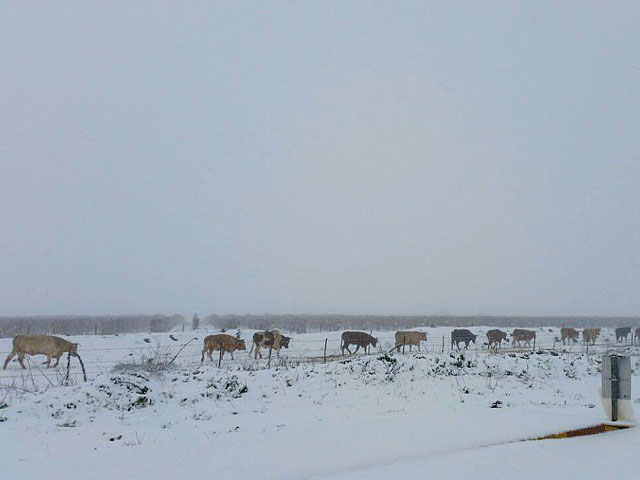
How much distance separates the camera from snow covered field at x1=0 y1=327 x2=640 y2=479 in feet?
18.4

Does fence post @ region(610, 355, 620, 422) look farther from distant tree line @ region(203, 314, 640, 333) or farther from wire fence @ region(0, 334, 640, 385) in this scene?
distant tree line @ region(203, 314, 640, 333)

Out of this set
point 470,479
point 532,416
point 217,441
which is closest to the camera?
point 470,479

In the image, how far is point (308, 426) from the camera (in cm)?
824

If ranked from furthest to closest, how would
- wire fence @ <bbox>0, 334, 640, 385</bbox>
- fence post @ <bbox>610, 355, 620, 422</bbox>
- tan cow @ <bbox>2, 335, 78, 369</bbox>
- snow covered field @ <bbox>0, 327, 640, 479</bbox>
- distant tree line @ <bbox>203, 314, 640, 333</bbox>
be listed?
distant tree line @ <bbox>203, 314, 640, 333</bbox>
tan cow @ <bbox>2, 335, 78, 369</bbox>
wire fence @ <bbox>0, 334, 640, 385</bbox>
fence post @ <bbox>610, 355, 620, 422</bbox>
snow covered field @ <bbox>0, 327, 640, 479</bbox>

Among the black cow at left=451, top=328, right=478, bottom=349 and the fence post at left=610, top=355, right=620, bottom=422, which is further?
the black cow at left=451, top=328, right=478, bottom=349

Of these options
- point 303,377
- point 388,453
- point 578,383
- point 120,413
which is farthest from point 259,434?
point 578,383

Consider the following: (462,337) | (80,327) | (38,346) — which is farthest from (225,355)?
(80,327)

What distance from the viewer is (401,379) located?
15.8 metres

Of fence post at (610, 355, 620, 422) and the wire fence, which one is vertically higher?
fence post at (610, 355, 620, 422)

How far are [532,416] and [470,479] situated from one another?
4.50 meters

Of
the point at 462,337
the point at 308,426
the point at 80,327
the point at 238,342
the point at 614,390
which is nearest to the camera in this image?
the point at 614,390

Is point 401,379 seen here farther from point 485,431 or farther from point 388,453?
point 388,453

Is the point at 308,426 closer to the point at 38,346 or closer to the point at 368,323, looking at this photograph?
the point at 38,346

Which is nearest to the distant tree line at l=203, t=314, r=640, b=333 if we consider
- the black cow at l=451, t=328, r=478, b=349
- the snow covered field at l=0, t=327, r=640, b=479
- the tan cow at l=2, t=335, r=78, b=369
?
the black cow at l=451, t=328, r=478, b=349
